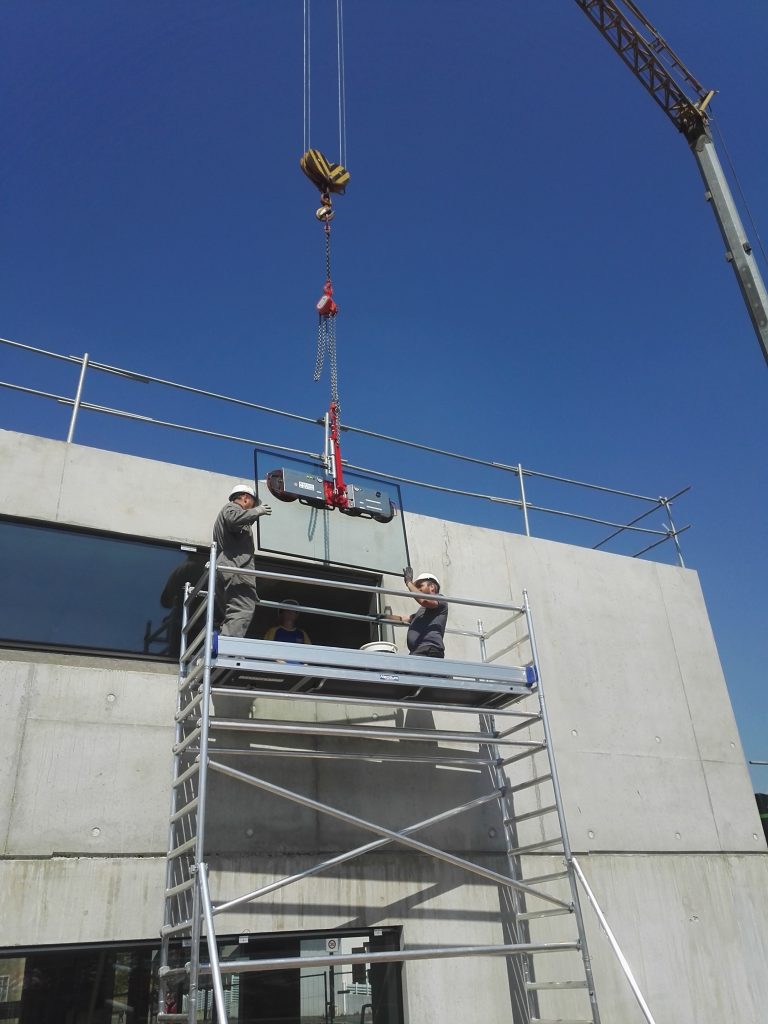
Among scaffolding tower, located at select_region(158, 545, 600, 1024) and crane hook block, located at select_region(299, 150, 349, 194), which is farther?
crane hook block, located at select_region(299, 150, 349, 194)

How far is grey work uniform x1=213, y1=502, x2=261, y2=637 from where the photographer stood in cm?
666

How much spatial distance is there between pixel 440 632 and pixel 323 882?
2.36m

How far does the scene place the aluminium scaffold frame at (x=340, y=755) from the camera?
18.2 feet

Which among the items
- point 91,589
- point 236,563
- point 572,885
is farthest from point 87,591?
point 572,885

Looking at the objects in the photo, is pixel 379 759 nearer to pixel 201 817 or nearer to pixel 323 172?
pixel 201 817

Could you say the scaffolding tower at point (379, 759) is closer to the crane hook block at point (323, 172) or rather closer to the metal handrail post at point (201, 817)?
the metal handrail post at point (201, 817)

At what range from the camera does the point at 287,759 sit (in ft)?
22.2

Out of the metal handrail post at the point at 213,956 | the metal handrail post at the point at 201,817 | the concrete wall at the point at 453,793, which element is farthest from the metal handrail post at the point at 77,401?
the metal handrail post at the point at 213,956

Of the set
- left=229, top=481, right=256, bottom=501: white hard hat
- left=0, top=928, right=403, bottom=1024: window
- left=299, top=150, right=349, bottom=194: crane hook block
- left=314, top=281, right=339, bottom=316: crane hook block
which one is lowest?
left=0, top=928, right=403, bottom=1024: window

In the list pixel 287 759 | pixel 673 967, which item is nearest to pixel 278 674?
pixel 287 759

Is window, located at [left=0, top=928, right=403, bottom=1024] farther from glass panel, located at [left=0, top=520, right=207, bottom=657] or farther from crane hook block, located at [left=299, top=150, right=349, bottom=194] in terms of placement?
crane hook block, located at [left=299, top=150, right=349, bottom=194]

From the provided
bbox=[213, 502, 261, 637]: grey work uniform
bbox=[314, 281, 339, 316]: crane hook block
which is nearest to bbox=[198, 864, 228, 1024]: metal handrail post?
bbox=[213, 502, 261, 637]: grey work uniform

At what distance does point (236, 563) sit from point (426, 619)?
1866 mm

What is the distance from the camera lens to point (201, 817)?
207 inches
